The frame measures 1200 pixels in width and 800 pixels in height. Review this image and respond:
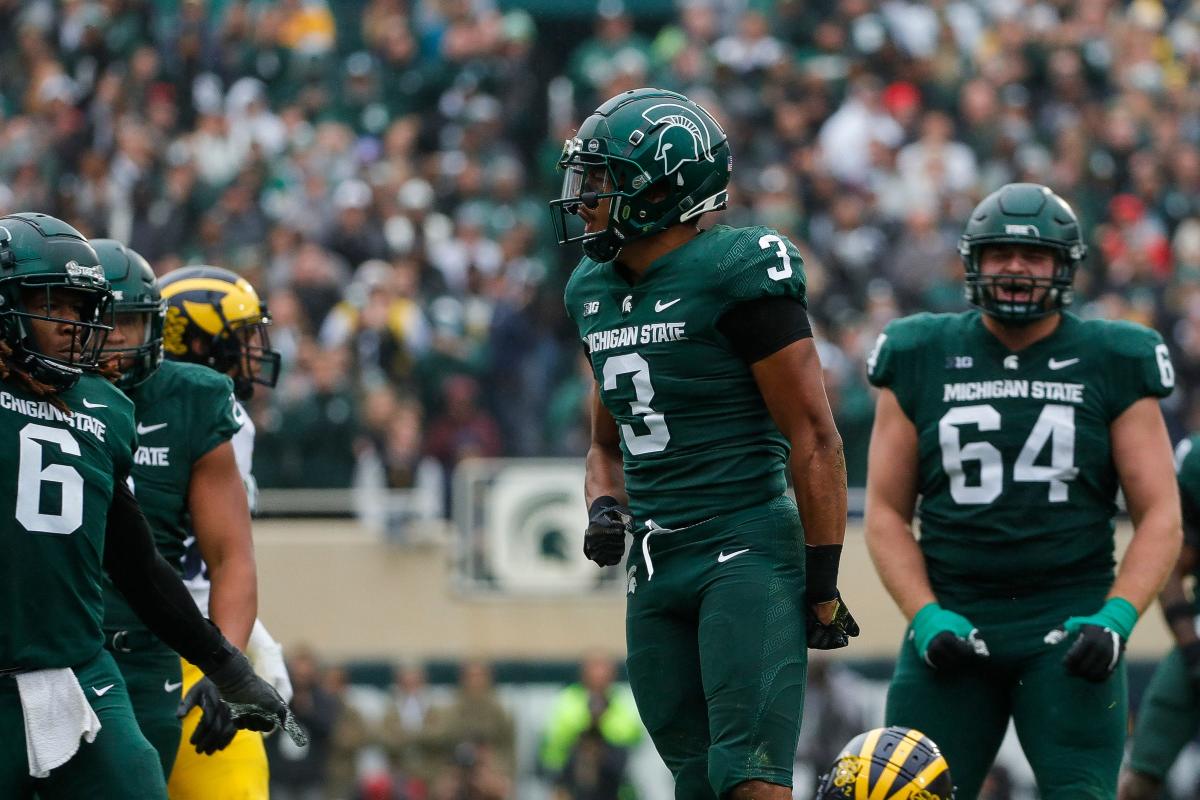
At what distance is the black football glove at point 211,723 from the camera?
5238 millimetres

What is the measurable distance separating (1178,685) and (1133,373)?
1640mm

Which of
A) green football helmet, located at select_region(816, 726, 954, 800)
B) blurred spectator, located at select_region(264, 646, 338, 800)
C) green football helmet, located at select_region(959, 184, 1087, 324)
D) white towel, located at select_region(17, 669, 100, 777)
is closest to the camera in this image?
white towel, located at select_region(17, 669, 100, 777)

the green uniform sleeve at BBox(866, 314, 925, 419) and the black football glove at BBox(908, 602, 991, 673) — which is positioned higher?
the green uniform sleeve at BBox(866, 314, 925, 419)

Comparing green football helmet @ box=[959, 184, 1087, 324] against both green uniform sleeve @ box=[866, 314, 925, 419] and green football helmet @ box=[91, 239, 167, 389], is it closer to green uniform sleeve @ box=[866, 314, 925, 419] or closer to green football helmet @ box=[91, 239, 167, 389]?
green uniform sleeve @ box=[866, 314, 925, 419]

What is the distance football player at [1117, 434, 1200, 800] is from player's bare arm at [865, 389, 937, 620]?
4.37 ft

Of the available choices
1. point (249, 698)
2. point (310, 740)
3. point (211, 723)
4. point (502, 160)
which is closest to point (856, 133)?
point (502, 160)

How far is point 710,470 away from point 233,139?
35.8 feet

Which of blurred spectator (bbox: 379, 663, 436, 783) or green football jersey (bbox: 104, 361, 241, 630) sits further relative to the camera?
blurred spectator (bbox: 379, 663, 436, 783)

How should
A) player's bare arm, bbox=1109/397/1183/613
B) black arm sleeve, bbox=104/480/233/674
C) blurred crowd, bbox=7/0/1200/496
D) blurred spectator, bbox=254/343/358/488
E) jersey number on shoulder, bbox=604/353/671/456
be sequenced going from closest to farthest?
black arm sleeve, bbox=104/480/233/674, jersey number on shoulder, bbox=604/353/671/456, player's bare arm, bbox=1109/397/1183/613, blurred spectator, bbox=254/343/358/488, blurred crowd, bbox=7/0/1200/496

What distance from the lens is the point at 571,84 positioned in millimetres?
16391

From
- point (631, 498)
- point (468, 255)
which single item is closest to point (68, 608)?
point (631, 498)

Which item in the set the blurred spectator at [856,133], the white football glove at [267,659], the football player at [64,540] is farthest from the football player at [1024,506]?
the blurred spectator at [856,133]

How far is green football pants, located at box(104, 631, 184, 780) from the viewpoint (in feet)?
18.2

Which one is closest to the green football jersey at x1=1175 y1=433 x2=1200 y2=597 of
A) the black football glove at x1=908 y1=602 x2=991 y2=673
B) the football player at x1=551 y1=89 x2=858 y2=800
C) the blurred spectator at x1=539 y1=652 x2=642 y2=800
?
the black football glove at x1=908 y1=602 x2=991 y2=673
